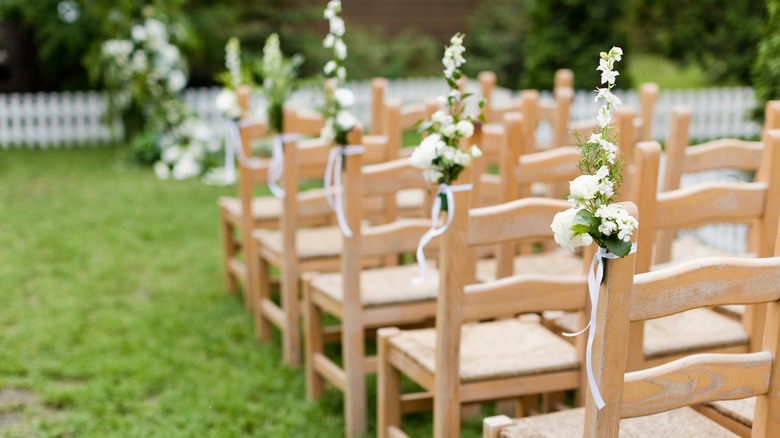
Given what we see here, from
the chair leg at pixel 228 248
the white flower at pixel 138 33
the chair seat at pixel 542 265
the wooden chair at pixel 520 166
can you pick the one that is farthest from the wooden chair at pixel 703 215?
the white flower at pixel 138 33

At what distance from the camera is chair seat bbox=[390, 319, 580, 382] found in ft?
10.0

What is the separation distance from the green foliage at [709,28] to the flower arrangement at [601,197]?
9.40 m

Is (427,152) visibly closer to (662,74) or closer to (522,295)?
(522,295)

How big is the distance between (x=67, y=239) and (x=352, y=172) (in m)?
4.09

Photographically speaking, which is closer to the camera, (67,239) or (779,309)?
(779,309)

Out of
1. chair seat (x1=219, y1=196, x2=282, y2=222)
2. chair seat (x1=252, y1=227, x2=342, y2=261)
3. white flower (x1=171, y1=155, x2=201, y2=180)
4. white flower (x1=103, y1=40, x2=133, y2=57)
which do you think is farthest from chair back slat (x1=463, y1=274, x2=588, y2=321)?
white flower (x1=103, y1=40, x2=133, y2=57)

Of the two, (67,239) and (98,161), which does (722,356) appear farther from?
(98,161)

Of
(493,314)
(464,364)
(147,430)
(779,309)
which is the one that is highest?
(779,309)

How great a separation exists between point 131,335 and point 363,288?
1.83 metres

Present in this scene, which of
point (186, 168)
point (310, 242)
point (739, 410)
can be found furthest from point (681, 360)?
point (186, 168)

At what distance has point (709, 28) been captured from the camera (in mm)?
11430

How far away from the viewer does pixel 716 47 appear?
11422 millimetres

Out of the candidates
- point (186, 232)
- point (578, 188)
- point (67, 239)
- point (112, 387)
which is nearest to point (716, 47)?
point (186, 232)

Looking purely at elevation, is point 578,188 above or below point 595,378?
above
